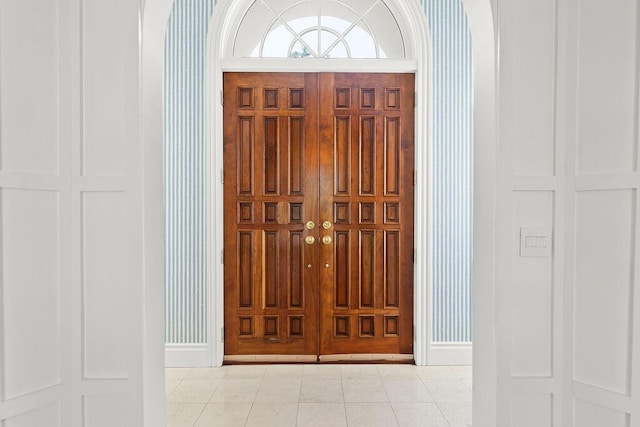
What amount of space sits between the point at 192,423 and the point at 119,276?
4.52 feet

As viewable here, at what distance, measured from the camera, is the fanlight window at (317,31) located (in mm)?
3566

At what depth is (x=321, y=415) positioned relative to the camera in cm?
263

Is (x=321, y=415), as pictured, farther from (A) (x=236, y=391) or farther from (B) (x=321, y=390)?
(A) (x=236, y=391)

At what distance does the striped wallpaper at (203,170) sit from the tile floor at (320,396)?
42 cm

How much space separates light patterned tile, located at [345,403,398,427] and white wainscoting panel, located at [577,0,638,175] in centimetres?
176

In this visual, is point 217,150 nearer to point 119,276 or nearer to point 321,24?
point 321,24

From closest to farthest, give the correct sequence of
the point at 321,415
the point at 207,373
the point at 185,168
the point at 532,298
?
the point at 532,298, the point at 321,415, the point at 207,373, the point at 185,168

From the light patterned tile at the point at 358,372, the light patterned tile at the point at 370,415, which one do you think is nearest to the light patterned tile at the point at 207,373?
the light patterned tile at the point at 358,372

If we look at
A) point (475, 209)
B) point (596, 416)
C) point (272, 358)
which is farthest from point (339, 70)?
point (596, 416)

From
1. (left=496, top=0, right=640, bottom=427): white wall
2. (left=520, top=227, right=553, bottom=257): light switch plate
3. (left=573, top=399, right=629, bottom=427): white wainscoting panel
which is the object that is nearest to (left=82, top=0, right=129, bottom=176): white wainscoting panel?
(left=496, top=0, right=640, bottom=427): white wall

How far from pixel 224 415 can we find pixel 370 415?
2.86ft

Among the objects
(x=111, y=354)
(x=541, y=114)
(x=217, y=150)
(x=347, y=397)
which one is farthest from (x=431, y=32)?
(x=111, y=354)

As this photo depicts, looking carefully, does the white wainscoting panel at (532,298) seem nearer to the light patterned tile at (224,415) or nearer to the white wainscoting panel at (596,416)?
the white wainscoting panel at (596,416)

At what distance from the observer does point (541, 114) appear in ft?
5.17
